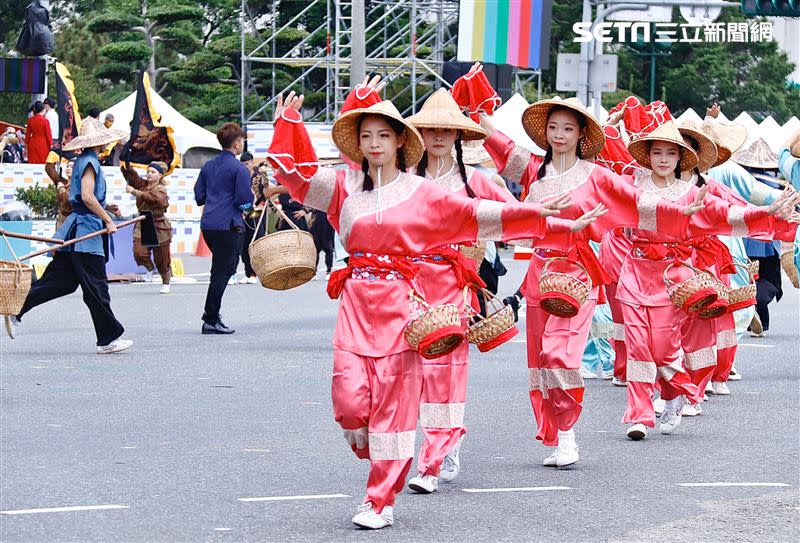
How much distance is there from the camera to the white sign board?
2486 cm

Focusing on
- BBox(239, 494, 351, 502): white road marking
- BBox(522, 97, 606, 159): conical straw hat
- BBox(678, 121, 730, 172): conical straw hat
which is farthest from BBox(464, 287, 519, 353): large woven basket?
BBox(678, 121, 730, 172): conical straw hat

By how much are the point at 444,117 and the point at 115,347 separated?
585 centimetres

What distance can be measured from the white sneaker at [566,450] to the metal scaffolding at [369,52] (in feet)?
87.7

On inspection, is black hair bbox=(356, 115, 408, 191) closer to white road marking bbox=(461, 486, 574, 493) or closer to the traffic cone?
white road marking bbox=(461, 486, 574, 493)

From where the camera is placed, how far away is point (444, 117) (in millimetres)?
7852

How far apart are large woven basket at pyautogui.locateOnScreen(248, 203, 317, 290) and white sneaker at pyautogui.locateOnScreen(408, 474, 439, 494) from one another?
3.83m

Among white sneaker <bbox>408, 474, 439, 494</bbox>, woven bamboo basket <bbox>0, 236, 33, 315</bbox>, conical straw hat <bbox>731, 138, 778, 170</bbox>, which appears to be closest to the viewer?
white sneaker <bbox>408, 474, 439, 494</bbox>

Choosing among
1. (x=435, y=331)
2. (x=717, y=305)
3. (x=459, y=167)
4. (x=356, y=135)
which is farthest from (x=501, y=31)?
(x=435, y=331)

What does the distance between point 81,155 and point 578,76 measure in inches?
521

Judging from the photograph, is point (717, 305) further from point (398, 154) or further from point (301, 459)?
point (398, 154)

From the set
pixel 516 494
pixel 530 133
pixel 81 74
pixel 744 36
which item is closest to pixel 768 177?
pixel 530 133

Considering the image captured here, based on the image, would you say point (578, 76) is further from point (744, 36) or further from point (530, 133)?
point (744, 36)

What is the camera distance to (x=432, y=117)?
7852mm

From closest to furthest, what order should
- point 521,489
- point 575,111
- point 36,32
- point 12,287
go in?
point 521,489
point 575,111
point 12,287
point 36,32
